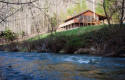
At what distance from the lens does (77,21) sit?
36.2 m

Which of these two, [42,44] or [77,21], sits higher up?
[77,21]

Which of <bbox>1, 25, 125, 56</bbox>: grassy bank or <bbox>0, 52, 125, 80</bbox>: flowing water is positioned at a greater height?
<bbox>1, 25, 125, 56</bbox>: grassy bank

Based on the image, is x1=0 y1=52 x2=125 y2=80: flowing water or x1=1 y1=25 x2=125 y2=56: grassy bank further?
x1=1 y1=25 x2=125 y2=56: grassy bank

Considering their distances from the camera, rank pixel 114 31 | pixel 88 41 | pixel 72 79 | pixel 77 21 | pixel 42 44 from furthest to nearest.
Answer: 1. pixel 77 21
2. pixel 42 44
3. pixel 88 41
4. pixel 114 31
5. pixel 72 79

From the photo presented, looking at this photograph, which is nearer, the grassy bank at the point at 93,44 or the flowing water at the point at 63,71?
the flowing water at the point at 63,71

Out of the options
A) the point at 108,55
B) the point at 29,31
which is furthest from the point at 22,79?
the point at 29,31

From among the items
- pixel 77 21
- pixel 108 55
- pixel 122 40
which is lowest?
pixel 108 55

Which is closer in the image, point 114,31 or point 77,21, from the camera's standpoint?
point 114,31

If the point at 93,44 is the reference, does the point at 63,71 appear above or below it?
below

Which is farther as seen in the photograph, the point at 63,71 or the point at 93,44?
the point at 93,44

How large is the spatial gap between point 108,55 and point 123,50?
0.92 meters

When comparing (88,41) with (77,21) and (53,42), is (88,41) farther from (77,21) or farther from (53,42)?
(77,21)

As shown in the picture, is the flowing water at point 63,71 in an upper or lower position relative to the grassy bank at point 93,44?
lower

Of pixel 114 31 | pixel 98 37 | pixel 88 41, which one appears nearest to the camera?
pixel 114 31
